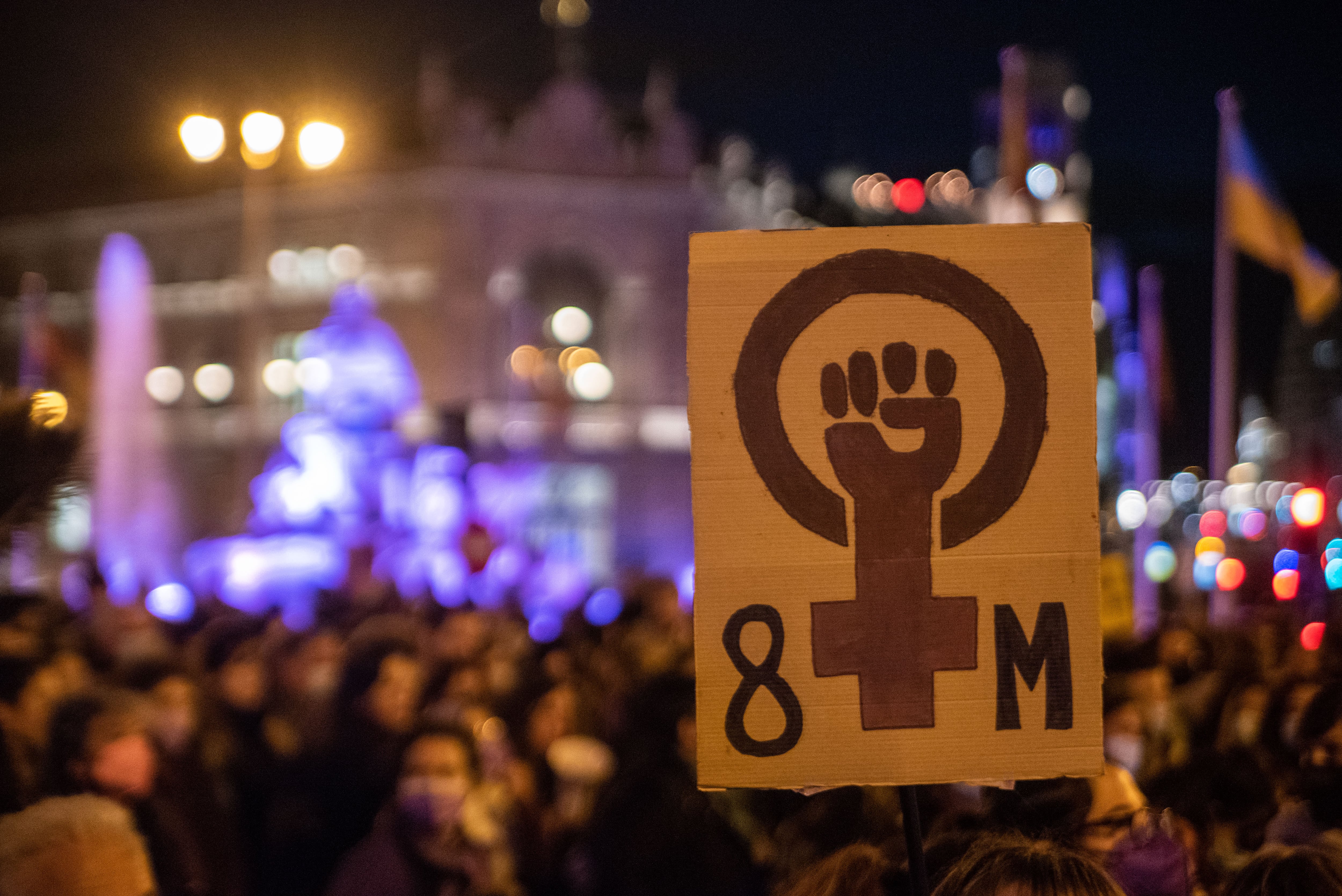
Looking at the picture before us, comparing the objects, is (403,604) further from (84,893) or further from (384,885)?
(84,893)

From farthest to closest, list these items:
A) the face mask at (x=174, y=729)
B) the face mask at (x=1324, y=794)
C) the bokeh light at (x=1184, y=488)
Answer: the bokeh light at (x=1184, y=488) → the face mask at (x=174, y=729) → the face mask at (x=1324, y=794)

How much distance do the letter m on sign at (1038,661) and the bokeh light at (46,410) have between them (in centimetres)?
189

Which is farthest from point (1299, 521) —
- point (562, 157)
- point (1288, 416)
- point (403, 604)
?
point (1288, 416)

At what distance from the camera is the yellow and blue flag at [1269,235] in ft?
41.3

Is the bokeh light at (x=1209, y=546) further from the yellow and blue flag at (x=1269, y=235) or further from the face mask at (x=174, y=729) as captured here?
the face mask at (x=174, y=729)

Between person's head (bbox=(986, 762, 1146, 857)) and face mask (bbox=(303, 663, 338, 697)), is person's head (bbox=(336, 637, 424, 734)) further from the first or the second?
person's head (bbox=(986, 762, 1146, 857))

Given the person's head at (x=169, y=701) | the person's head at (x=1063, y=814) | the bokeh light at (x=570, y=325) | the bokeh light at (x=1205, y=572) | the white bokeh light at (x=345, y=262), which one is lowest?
the bokeh light at (x=1205, y=572)

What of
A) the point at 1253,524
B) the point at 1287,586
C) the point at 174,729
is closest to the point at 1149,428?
the point at 1287,586

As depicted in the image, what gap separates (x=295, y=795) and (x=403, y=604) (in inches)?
239

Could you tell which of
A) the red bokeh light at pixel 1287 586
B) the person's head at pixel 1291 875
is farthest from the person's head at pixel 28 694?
the red bokeh light at pixel 1287 586

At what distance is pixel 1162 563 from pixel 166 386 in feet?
93.2

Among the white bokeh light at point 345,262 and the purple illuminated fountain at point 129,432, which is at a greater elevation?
the white bokeh light at point 345,262

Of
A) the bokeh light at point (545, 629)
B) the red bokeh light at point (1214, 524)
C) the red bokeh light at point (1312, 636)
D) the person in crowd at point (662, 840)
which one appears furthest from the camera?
the red bokeh light at point (1214, 524)

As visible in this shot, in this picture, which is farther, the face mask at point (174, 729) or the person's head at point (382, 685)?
the person's head at point (382, 685)
